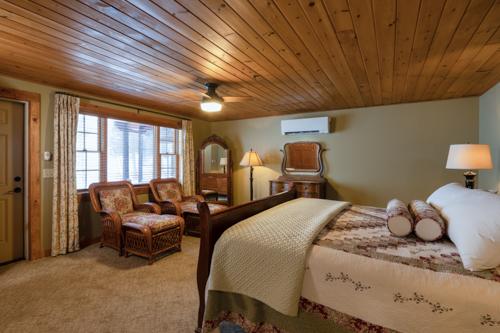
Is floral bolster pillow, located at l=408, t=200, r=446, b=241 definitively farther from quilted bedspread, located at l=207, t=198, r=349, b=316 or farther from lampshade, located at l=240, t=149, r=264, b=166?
lampshade, located at l=240, t=149, r=264, b=166

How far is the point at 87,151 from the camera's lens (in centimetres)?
391

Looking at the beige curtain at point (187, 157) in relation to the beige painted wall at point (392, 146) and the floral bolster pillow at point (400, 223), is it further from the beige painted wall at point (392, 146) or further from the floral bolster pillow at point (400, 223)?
the floral bolster pillow at point (400, 223)

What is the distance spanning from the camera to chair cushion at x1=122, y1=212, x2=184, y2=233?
3326mm

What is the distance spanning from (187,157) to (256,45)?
3.55 m

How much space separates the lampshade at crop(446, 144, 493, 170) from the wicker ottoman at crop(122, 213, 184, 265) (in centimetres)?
361

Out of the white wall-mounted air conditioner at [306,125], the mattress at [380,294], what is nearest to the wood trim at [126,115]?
the white wall-mounted air conditioner at [306,125]

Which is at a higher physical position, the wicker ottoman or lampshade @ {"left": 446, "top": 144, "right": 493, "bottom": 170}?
lampshade @ {"left": 446, "top": 144, "right": 493, "bottom": 170}

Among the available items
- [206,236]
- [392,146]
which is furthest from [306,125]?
[206,236]

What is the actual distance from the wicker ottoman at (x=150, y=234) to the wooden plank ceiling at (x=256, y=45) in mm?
1807

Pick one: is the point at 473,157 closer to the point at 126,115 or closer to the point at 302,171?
the point at 302,171

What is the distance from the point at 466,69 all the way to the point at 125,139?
15.9 ft

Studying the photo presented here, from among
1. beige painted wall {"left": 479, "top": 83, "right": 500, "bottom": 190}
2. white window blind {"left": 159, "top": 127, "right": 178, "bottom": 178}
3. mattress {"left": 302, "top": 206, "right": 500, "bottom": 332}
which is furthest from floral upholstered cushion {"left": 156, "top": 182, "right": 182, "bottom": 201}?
beige painted wall {"left": 479, "top": 83, "right": 500, "bottom": 190}

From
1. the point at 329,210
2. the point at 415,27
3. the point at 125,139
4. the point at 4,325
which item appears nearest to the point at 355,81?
the point at 415,27

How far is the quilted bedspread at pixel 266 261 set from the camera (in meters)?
1.54
